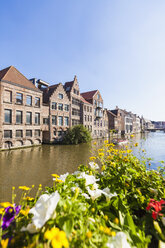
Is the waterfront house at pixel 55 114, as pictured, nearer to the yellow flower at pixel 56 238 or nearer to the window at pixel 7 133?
the window at pixel 7 133

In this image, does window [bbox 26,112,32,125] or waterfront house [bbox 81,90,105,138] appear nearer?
window [bbox 26,112,32,125]

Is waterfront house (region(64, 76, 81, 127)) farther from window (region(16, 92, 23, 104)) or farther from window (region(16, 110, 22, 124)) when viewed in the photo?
window (region(16, 92, 23, 104))

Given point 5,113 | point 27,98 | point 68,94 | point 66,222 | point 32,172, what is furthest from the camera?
point 68,94

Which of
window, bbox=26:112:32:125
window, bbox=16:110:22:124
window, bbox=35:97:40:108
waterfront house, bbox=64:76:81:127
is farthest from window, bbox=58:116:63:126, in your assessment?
window, bbox=16:110:22:124

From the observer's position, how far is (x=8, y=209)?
129 centimetres

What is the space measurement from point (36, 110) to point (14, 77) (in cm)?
613

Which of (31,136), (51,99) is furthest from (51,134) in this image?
(51,99)

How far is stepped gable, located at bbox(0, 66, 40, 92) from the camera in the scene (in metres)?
19.2

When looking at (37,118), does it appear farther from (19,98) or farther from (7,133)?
(7,133)

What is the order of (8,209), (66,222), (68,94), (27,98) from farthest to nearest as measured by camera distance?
(68,94) < (27,98) < (8,209) < (66,222)

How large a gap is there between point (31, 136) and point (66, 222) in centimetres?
2232

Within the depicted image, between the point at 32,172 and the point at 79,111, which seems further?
the point at 79,111

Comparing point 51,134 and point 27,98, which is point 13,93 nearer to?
point 27,98

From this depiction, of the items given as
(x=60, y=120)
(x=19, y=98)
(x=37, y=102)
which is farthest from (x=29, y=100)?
(x=60, y=120)
